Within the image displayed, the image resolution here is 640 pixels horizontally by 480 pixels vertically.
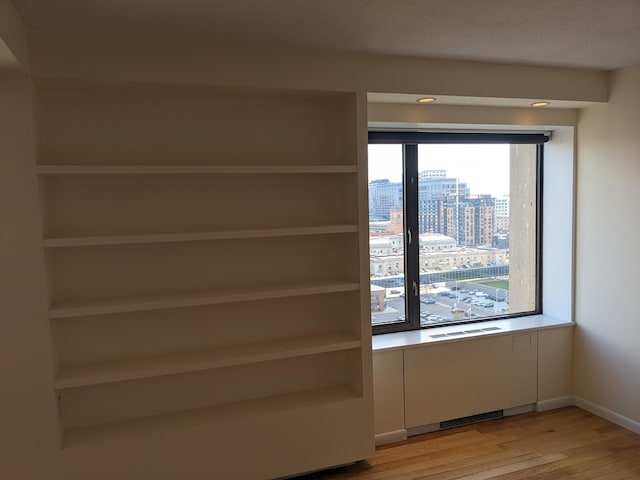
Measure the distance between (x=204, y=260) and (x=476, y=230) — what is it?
2.12m

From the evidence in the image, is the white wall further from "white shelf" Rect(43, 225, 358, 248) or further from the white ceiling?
"white shelf" Rect(43, 225, 358, 248)

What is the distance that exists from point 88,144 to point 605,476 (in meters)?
3.38

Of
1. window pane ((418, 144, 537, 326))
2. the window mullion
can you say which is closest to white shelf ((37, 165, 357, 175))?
the window mullion

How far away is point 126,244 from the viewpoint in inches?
109

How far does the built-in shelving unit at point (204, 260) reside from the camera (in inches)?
105

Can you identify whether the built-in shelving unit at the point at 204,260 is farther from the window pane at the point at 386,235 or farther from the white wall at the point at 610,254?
the white wall at the point at 610,254

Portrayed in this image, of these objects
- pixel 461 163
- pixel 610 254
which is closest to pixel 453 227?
pixel 461 163

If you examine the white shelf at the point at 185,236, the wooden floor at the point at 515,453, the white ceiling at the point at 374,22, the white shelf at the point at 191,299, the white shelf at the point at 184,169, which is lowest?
the wooden floor at the point at 515,453

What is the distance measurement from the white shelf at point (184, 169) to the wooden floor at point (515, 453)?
1.77 meters

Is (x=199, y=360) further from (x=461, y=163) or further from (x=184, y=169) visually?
(x=461, y=163)

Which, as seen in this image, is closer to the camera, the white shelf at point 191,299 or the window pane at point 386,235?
the white shelf at point 191,299

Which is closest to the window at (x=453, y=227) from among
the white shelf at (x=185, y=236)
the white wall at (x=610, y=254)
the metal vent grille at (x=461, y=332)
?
the metal vent grille at (x=461, y=332)

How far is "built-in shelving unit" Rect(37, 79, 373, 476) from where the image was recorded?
2672 millimetres

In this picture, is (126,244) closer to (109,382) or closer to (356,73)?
(109,382)
